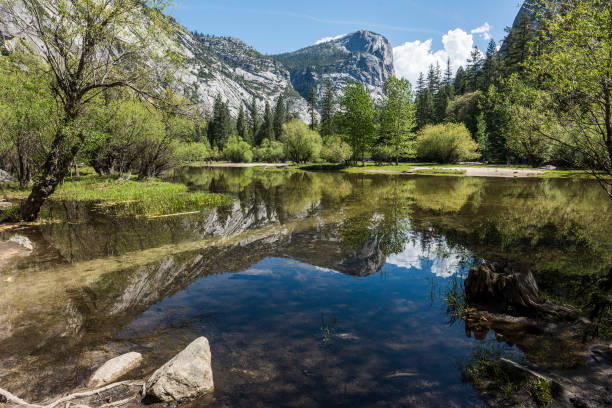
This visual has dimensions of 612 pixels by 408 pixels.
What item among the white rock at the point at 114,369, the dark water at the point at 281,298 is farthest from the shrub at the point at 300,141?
the white rock at the point at 114,369

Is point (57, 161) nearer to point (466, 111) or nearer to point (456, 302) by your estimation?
point (456, 302)

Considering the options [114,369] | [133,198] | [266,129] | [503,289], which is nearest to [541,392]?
[503,289]

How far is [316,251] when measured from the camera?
13266mm

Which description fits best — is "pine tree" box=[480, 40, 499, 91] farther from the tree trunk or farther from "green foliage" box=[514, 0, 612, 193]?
the tree trunk

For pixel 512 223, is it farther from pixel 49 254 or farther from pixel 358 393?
pixel 49 254

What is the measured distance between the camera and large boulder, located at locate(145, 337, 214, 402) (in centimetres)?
480

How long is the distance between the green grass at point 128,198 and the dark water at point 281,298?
3.43 metres

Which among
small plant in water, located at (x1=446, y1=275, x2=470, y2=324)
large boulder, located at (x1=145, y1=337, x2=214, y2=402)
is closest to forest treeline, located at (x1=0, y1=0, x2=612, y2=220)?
small plant in water, located at (x1=446, y1=275, x2=470, y2=324)

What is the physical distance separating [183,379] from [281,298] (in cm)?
431

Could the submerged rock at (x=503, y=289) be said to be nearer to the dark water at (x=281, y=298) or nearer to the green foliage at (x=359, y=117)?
the dark water at (x=281, y=298)

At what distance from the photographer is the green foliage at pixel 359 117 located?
6888cm

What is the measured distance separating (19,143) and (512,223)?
38.4 meters

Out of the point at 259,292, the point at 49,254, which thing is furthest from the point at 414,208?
the point at 49,254

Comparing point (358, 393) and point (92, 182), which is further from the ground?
point (92, 182)
